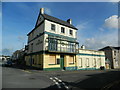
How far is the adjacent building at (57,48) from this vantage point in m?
19.8

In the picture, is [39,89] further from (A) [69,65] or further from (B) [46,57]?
(A) [69,65]

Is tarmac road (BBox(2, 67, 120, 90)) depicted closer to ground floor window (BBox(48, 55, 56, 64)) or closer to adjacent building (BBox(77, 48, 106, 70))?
ground floor window (BBox(48, 55, 56, 64))

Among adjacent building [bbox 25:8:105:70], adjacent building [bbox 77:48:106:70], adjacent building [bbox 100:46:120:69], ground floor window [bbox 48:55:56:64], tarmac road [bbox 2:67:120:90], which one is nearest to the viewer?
tarmac road [bbox 2:67:120:90]

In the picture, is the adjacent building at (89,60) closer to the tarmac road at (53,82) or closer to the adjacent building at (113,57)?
the adjacent building at (113,57)

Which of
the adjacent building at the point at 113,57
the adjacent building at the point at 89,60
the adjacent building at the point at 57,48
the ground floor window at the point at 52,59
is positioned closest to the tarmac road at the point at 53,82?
the ground floor window at the point at 52,59

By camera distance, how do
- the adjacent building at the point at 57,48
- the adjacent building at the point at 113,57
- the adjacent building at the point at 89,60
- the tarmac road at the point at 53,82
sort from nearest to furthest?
the tarmac road at the point at 53,82 → the adjacent building at the point at 57,48 → the adjacent building at the point at 89,60 → the adjacent building at the point at 113,57

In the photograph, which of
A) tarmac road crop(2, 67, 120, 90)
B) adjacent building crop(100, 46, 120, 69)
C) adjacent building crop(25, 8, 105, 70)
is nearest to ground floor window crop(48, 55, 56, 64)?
adjacent building crop(25, 8, 105, 70)

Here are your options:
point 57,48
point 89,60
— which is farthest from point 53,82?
point 89,60

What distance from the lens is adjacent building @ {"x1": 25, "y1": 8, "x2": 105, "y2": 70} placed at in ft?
65.1

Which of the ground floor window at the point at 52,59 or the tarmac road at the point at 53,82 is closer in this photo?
the tarmac road at the point at 53,82

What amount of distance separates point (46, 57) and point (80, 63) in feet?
31.8

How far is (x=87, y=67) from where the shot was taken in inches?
1045

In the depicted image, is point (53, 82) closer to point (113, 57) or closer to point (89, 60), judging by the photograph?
point (89, 60)

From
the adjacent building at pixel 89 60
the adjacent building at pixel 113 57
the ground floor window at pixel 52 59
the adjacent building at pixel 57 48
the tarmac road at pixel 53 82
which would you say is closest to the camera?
the tarmac road at pixel 53 82
